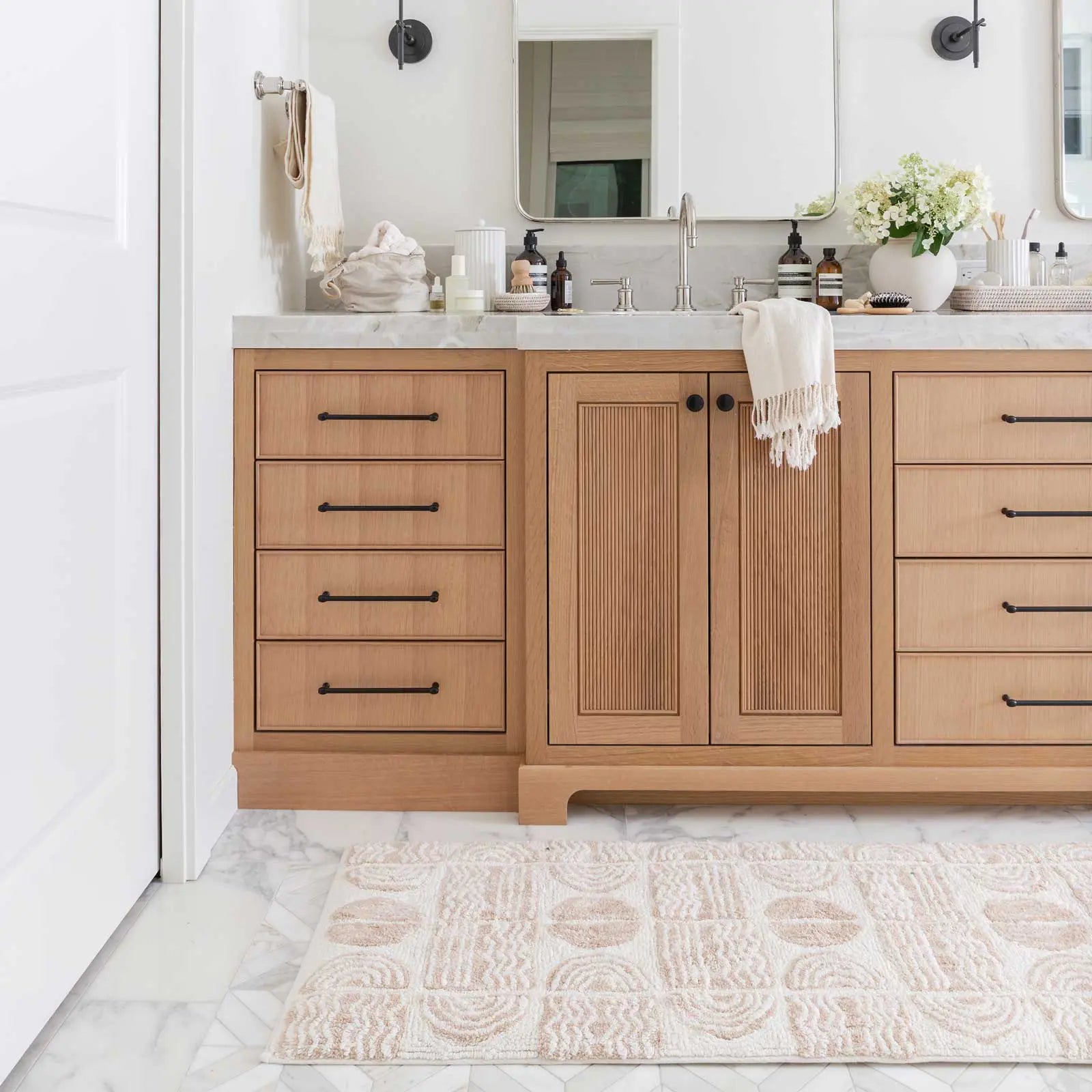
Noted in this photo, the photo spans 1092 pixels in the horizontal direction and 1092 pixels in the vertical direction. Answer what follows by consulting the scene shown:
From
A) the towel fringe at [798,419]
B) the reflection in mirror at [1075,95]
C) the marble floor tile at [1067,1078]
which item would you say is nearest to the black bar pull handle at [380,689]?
the towel fringe at [798,419]

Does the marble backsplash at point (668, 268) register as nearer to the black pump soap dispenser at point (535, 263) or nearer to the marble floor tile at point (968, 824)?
the black pump soap dispenser at point (535, 263)

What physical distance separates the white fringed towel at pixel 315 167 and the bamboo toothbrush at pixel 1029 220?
1.59 metres

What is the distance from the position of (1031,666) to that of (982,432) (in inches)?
17.8

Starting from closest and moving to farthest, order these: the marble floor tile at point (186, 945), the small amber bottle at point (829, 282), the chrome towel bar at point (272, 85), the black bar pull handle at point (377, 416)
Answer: the marble floor tile at point (186, 945) < the black bar pull handle at point (377, 416) < the chrome towel bar at point (272, 85) < the small amber bottle at point (829, 282)

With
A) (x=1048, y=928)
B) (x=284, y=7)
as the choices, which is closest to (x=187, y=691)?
(x=1048, y=928)

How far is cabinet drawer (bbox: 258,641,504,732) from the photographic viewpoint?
224cm

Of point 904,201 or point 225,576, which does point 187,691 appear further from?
point 904,201

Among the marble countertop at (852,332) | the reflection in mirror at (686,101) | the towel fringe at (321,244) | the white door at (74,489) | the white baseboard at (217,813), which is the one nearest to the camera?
the white door at (74,489)

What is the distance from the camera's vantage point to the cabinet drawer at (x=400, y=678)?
2238 mm

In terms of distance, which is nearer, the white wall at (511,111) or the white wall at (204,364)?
the white wall at (204,364)

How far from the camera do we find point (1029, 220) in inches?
105

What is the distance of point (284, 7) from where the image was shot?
8.57ft

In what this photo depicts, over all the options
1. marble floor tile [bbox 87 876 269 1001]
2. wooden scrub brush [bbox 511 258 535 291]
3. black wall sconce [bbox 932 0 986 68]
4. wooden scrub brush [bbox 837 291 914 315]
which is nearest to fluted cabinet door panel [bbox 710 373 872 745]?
wooden scrub brush [bbox 837 291 914 315]

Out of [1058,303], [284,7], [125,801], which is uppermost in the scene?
[284,7]
